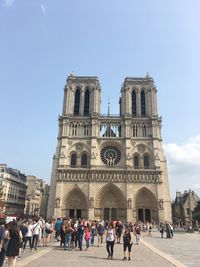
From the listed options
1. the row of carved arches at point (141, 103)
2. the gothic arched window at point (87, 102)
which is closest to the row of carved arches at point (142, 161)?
the row of carved arches at point (141, 103)

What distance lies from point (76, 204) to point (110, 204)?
5232 millimetres

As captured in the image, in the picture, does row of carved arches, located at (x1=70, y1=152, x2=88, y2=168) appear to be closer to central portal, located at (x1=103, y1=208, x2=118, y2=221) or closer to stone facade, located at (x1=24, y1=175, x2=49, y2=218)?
central portal, located at (x1=103, y1=208, x2=118, y2=221)

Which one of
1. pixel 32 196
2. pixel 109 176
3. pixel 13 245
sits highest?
pixel 109 176

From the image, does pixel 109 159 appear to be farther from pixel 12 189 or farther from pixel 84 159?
pixel 12 189

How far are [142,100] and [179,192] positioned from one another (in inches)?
1161

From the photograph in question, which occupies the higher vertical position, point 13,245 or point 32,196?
point 32,196

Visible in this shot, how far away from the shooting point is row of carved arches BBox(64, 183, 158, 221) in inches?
1555

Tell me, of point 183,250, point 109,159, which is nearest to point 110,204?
point 109,159

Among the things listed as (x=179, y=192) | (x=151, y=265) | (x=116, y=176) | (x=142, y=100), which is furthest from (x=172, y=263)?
(x=179, y=192)

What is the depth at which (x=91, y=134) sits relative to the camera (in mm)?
43156

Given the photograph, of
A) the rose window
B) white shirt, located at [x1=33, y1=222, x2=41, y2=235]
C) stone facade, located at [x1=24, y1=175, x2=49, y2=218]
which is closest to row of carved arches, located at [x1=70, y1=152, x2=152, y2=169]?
the rose window

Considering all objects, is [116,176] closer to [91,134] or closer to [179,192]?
[91,134]

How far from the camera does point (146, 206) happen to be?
4003cm

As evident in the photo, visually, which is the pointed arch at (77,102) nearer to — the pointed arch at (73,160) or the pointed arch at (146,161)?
the pointed arch at (73,160)
